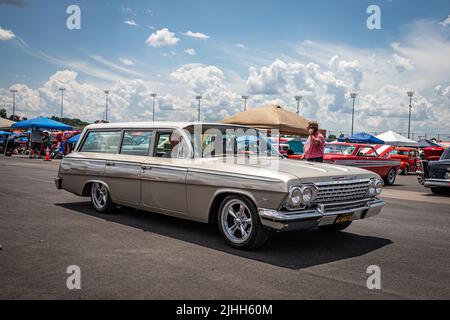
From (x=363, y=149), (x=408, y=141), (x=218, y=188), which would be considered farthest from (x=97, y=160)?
(x=408, y=141)

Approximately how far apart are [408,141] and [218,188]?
36653 mm

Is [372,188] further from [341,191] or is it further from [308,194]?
[308,194]

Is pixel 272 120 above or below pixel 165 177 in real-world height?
above

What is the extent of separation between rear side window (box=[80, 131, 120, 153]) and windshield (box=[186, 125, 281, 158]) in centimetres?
184

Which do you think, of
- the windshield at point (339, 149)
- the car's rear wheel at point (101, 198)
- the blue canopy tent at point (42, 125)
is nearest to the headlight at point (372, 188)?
the car's rear wheel at point (101, 198)

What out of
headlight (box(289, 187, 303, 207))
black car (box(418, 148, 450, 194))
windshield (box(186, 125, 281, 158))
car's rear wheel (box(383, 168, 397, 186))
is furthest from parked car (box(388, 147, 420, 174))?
headlight (box(289, 187, 303, 207))

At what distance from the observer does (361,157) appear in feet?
47.1

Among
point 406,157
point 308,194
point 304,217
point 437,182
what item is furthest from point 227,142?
point 406,157

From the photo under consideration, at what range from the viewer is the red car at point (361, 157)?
552 inches

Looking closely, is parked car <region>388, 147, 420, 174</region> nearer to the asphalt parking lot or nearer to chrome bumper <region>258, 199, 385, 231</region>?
the asphalt parking lot

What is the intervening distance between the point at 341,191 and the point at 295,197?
835mm

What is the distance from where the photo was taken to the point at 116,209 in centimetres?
787

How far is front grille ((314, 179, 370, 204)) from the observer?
5262 mm

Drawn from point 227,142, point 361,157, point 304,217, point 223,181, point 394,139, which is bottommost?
point 304,217
